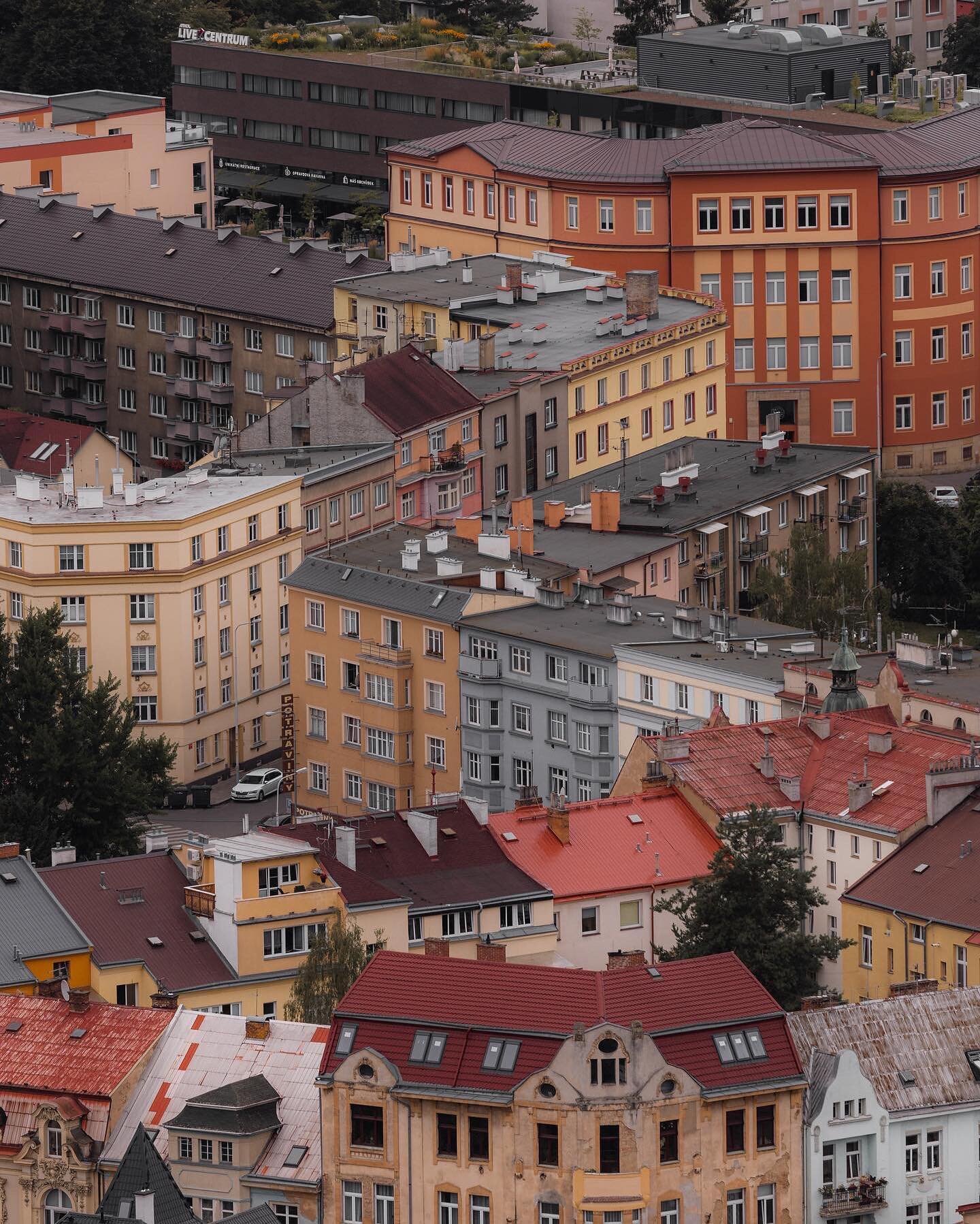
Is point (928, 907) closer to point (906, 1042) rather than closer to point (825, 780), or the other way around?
point (825, 780)

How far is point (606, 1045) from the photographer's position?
4847 inches

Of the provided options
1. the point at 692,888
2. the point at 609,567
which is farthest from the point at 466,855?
the point at 609,567

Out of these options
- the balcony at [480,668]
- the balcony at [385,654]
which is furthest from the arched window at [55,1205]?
the balcony at [385,654]

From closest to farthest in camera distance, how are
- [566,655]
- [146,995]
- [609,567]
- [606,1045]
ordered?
[606,1045], [146,995], [566,655], [609,567]

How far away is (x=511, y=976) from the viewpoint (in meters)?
127

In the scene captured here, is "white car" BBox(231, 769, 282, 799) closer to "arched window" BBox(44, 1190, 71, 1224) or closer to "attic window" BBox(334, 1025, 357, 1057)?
"arched window" BBox(44, 1190, 71, 1224)

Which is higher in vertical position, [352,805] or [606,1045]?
[606,1045]

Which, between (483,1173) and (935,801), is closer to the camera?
(483,1173)

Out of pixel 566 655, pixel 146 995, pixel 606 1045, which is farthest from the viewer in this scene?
pixel 566 655

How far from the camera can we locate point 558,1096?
124 meters

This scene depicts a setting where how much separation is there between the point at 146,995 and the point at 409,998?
22.2 meters

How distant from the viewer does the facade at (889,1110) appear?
128 metres

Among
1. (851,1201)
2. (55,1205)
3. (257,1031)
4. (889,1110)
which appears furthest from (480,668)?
(851,1201)

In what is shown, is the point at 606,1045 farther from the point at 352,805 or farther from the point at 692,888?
the point at 352,805
